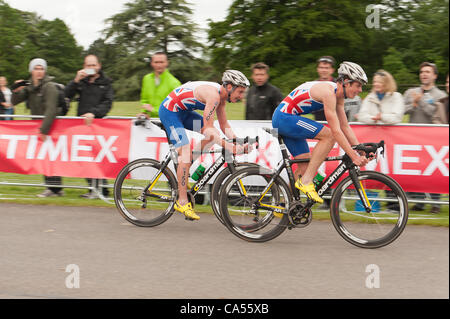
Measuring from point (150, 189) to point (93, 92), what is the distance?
268 cm

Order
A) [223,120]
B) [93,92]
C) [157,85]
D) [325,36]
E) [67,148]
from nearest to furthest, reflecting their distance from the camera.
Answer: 1. [223,120]
2. [157,85]
3. [67,148]
4. [93,92]
5. [325,36]

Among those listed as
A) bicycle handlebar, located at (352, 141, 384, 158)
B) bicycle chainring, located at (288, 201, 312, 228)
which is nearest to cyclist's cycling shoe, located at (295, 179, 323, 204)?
bicycle chainring, located at (288, 201, 312, 228)

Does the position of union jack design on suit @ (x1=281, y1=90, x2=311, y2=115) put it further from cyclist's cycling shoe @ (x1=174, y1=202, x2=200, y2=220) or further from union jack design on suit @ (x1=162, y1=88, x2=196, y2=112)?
cyclist's cycling shoe @ (x1=174, y1=202, x2=200, y2=220)

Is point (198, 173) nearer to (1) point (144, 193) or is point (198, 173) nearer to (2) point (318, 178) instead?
(1) point (144, 193)

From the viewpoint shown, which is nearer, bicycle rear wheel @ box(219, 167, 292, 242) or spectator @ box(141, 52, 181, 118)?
bicycle rear wheel @ box(219, 167, 292, 242)

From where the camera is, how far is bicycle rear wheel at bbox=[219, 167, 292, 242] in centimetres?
642

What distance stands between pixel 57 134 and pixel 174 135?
2.92m

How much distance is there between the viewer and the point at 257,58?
1574 inches

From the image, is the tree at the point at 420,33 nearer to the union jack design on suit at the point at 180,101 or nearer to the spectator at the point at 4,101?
the spectator at the point at 4,101

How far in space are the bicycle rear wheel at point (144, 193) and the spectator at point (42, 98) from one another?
2.41 metres

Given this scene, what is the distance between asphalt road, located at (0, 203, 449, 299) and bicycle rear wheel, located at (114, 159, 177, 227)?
0.17 meters

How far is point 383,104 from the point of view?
816 centimetres

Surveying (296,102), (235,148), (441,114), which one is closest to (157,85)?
(235,148)

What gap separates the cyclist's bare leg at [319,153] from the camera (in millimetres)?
6312
